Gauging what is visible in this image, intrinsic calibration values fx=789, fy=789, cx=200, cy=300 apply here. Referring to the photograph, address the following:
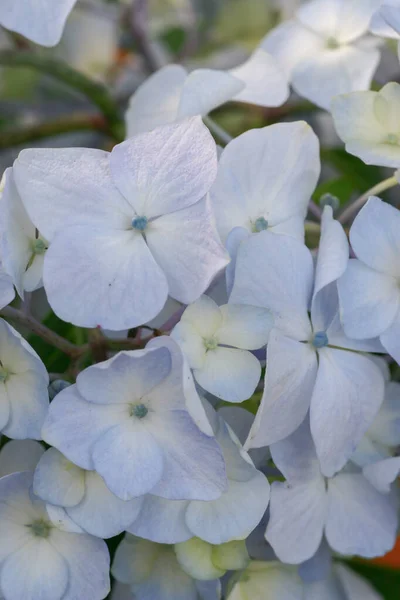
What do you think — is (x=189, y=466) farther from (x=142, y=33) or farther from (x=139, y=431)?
(x=142, y=33)

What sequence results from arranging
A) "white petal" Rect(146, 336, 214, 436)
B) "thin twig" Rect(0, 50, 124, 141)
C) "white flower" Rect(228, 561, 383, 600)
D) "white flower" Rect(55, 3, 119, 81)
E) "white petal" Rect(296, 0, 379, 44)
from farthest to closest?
"white flower" Rect(55, 3, 119, 81), "thin twig" Rect(0, 50, 124, 141), "white petal" Rect(296, 0, 379, 44), "white flower" Rect(228, 561, 383, 600), "white petal" Rect(146, 336, 214, 436)

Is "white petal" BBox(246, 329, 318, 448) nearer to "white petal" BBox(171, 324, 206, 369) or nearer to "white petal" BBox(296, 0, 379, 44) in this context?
"white petal" BBox(171, 324, 206, 369)

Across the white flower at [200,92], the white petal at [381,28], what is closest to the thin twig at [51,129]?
the white flower at [200,92]

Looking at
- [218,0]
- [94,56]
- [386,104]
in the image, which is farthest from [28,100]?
[386,104]

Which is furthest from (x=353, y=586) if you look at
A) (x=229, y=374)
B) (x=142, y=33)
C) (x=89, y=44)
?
(x=89, y=44)

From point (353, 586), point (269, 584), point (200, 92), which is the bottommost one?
point (353, 586)

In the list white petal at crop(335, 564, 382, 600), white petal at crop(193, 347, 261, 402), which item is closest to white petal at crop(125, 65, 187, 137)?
white petal at crop(193, 347, 261, 402)
